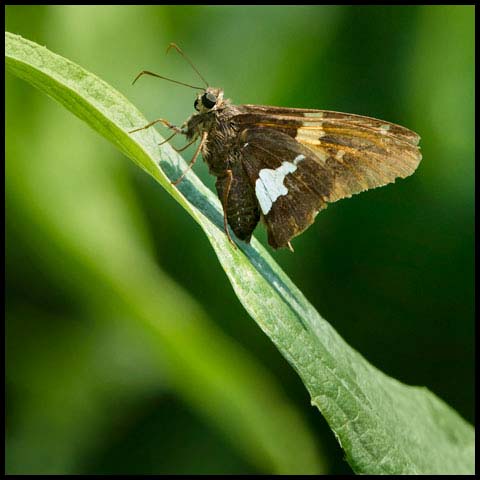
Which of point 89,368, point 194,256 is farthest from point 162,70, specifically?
point 89,368

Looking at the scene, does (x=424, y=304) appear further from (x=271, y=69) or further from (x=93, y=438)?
(x=93, y=438)

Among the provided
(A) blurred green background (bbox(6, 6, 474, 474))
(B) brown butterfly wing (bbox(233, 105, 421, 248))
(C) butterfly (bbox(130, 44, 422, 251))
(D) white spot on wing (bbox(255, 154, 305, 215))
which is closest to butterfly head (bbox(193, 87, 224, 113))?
(C) butterfly (bbox(130, 44, 422, 251))

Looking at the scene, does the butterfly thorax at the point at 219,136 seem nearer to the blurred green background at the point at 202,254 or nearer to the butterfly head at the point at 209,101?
the butterfly head at the point at 209,101

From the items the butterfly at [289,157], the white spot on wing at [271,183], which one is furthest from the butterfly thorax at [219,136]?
the white spot on wing at [271,183]

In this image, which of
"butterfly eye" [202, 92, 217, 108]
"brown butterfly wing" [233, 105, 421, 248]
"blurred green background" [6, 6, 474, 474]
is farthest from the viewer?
"blurred green background" [6, 6, 474, 474]

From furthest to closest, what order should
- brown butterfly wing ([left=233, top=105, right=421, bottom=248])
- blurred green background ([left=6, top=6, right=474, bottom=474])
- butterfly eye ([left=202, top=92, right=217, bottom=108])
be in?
1. blurred green background ([left=6, top=6, right=474, bottom=474])
2. butterfly eye ([left=202, top=92, right=217, bottom=108])
3. brown butterfly wing ([left=233, top=105, right=421, bottom=248])

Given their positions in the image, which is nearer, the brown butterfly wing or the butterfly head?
the brown butterfly wing

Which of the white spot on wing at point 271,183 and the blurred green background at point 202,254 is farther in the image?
the blurred green background at point 202,254

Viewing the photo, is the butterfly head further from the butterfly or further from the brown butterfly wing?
the brown butterfly wing
